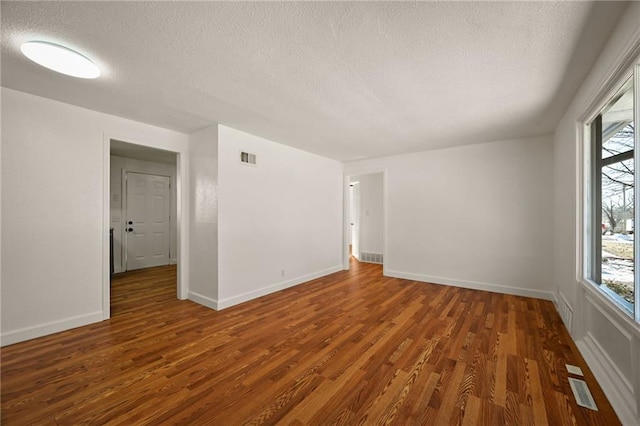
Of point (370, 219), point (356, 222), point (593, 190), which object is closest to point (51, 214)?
point (593, 190)

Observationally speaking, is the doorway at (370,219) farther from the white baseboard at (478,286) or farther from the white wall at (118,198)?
the white wall at (118,198)

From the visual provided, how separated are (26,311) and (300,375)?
2928 millimetres

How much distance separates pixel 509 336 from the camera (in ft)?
8.79

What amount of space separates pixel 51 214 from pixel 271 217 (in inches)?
101

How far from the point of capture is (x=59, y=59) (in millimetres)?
1919

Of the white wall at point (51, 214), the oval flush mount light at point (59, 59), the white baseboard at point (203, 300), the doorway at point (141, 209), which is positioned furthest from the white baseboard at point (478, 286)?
the oval flush mount light at point (59, 59)

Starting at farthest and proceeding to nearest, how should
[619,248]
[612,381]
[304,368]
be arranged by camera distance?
[304,368] < [619,248] < [612,381]

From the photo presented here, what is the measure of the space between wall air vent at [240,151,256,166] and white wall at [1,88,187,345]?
1472mm

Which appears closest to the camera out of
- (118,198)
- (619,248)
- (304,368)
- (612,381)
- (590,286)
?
(612,381)

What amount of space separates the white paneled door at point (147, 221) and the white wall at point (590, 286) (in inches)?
288

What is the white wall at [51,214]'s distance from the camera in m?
2.57

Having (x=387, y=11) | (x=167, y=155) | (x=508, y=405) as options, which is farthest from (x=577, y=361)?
(x=167, y=155)

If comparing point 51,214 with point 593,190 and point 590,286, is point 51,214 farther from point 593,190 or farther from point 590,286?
point 593,190

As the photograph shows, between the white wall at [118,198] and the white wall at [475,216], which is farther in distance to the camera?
the white wall at [118,198]
